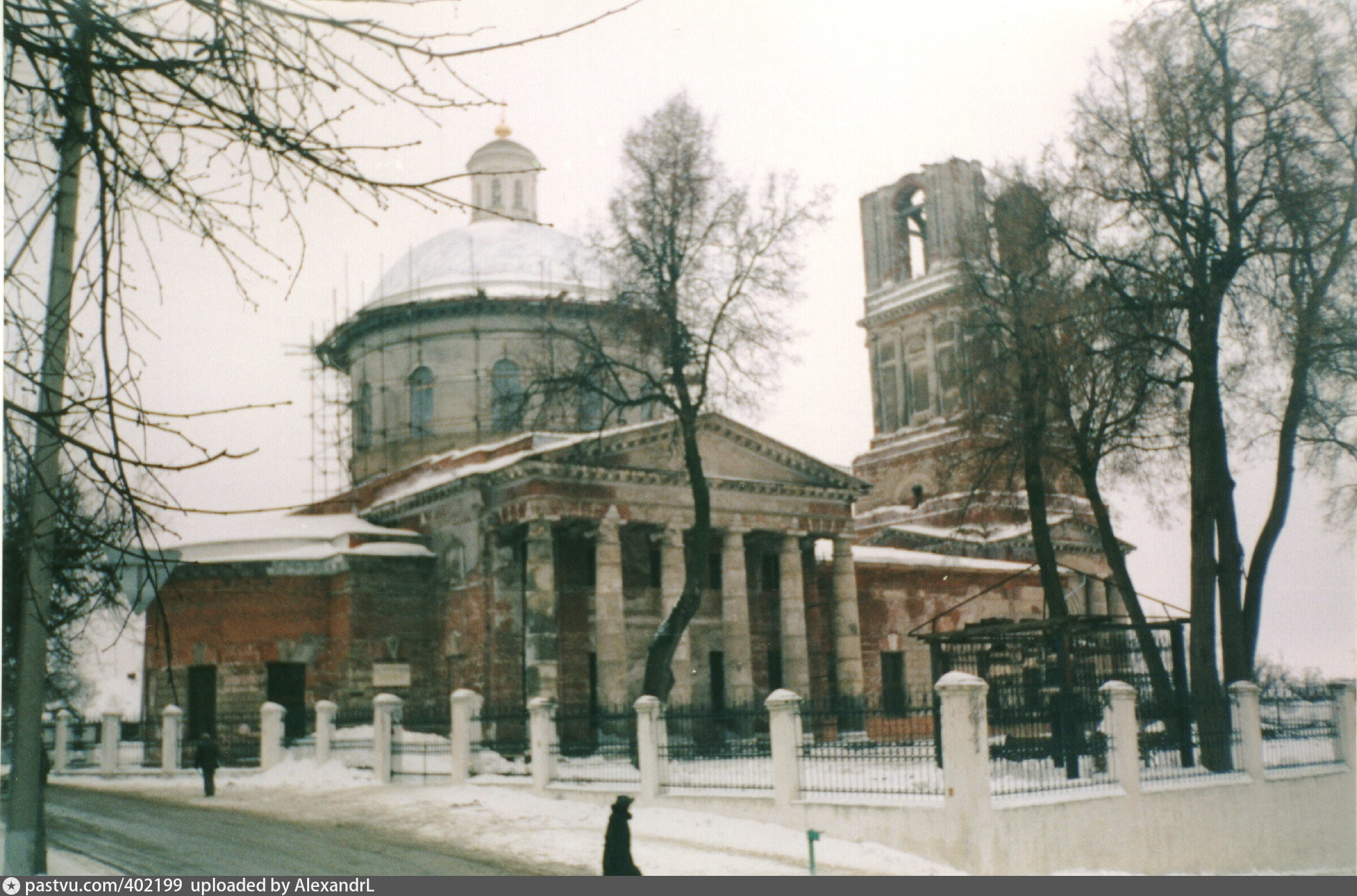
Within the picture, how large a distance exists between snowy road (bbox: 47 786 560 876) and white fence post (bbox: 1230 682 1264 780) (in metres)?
7.21

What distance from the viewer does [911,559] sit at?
74.2 ft

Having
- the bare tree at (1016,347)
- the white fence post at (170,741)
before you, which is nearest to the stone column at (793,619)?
the bare tree at (1016,347)

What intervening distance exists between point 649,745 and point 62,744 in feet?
22.8

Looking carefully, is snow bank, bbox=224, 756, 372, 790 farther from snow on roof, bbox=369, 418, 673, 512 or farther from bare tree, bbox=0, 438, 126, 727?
snow on roof, bbox=369, 418, 673, 512

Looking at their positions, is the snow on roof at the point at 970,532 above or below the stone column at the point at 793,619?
above

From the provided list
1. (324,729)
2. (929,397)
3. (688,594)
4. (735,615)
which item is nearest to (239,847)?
(324,729)

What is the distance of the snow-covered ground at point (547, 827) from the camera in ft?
25.9

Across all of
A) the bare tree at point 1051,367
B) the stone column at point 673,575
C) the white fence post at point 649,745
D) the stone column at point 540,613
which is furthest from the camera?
the stone column at point 673,575

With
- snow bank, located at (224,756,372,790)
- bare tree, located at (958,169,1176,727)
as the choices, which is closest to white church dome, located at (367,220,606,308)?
bare tree, located at (958,169,1176,727)

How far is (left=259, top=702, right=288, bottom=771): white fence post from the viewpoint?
48.0 ft

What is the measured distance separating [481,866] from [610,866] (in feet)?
3.39

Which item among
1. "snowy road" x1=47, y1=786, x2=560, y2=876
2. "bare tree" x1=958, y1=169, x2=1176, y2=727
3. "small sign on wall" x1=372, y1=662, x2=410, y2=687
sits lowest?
"snowy road" x1=47, y1=786, x2=560, y2=876

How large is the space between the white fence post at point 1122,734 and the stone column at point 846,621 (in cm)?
955

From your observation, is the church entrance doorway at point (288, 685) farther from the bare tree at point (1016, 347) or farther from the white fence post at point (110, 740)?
the bare tree at point (1016, 347)
